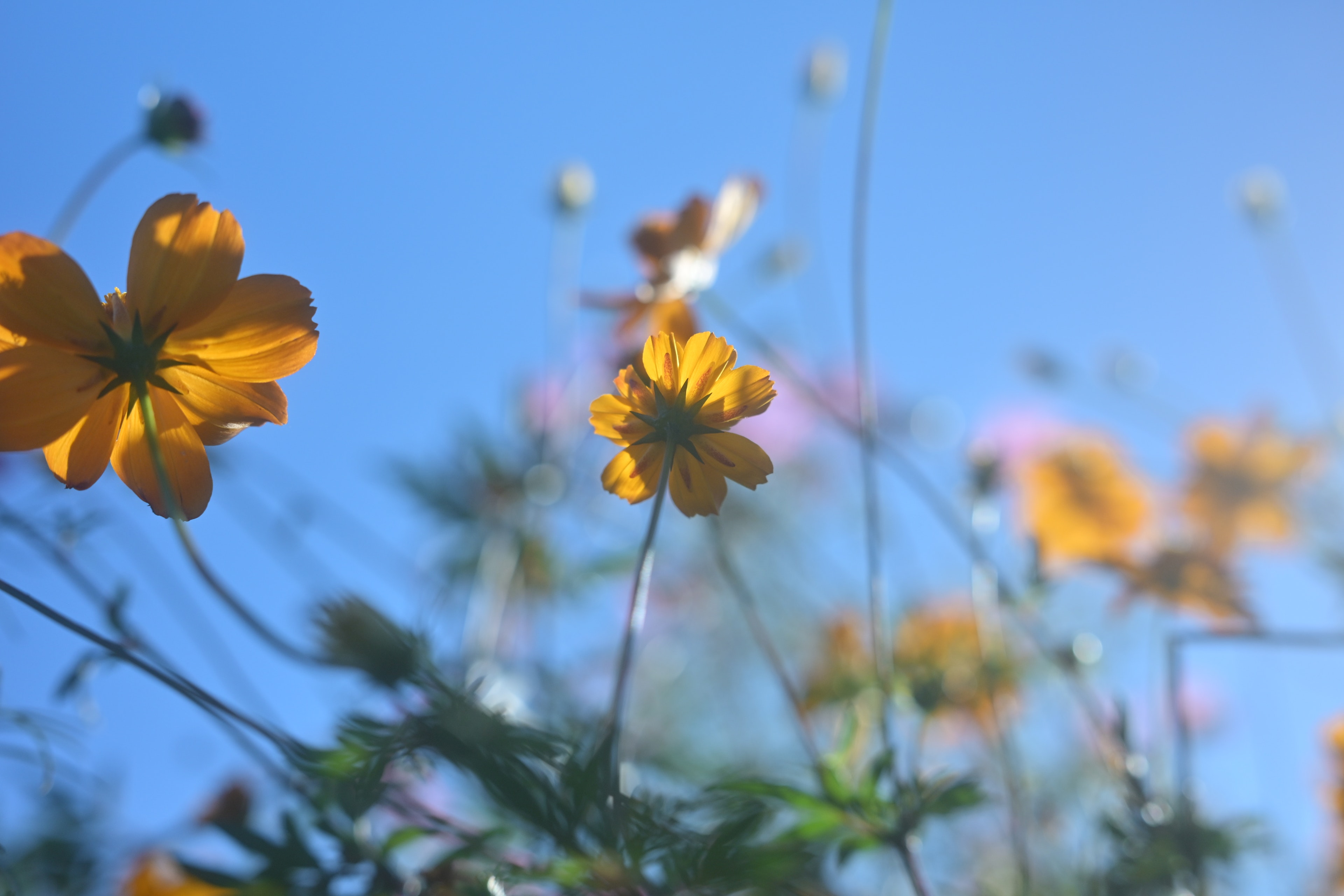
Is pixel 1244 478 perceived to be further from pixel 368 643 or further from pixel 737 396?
pixel 368 643

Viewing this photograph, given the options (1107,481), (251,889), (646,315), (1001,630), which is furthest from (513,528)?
(1107,481)

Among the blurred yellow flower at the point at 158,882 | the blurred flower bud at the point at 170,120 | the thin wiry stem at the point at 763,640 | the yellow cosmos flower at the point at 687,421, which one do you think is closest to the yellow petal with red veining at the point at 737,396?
the yellow cosmos flower at the point at 687,421

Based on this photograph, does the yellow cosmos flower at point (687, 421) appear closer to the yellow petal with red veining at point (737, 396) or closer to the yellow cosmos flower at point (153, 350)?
the yellow petal with red veining at point (737, 396)

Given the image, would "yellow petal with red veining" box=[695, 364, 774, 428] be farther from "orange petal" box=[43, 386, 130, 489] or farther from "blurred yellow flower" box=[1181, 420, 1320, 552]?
"blurred yellow flower" box=[1181, 420, 1320, 552]

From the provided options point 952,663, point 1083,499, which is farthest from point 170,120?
point 1083,499

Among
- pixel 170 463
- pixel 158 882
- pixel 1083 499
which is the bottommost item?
pixel 158 882
